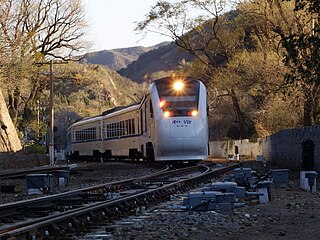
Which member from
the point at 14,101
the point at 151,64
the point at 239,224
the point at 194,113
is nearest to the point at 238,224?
the point at 239,224

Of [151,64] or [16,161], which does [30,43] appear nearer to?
[16,161]

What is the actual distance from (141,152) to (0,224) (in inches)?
829

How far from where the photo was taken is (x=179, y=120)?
27078 mm

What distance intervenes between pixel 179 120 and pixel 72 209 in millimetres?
15734

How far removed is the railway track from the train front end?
8365mm

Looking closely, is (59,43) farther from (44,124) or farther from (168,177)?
(168,177)

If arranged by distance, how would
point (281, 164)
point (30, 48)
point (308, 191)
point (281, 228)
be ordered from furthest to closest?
1. point (30, 48)
2. point (281, 164)
3. point (308, 191)
4. point (281, 228)

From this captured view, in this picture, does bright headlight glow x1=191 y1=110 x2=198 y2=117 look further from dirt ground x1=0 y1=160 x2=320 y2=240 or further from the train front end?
dirt ground x1=0 y1=160 x2=320 y2=240

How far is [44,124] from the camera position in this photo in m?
62.6

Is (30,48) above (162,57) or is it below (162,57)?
below

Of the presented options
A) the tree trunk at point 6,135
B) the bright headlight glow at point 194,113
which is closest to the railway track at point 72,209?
the bright headlight glow at point 194,113

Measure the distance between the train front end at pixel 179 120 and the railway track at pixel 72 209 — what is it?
8.36 meters

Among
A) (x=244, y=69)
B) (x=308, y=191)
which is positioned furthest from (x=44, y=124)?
(x=308, y=191)

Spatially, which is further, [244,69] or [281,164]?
[244,69]
